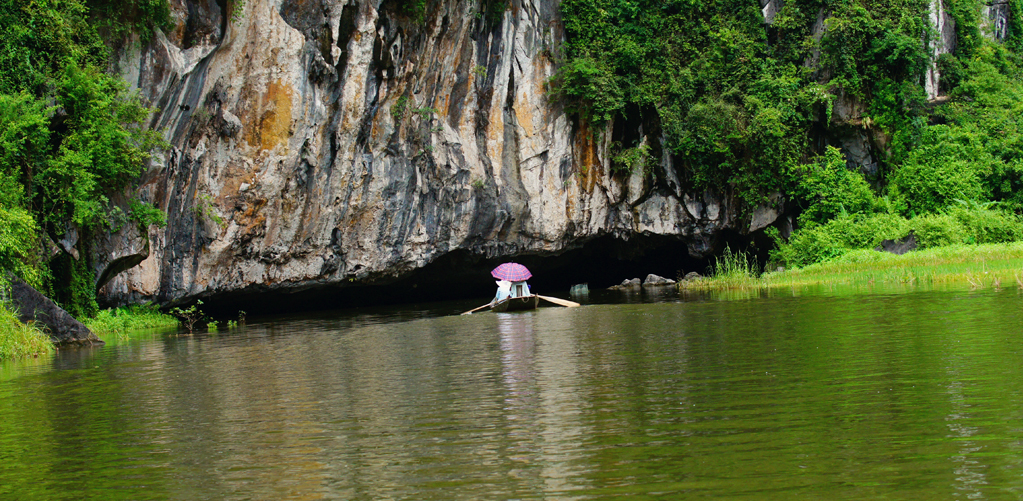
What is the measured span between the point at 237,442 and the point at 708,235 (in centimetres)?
2492

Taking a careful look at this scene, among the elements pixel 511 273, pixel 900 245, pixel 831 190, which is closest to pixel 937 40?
pixel 831 190

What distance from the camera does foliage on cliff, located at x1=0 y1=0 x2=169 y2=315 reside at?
51.4 feet

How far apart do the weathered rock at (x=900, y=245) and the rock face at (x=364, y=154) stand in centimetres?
466

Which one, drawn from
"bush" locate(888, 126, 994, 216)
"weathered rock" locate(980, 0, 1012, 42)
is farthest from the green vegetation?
"weathered rock" locate(980, 0, 1012, 42)

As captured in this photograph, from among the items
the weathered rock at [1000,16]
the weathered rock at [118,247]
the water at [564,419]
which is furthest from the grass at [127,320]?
the weathered rock at [1000,16]

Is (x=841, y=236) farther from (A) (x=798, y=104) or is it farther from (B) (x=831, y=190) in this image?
(A) (x=798, y=104)

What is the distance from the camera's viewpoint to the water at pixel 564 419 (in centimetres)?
416

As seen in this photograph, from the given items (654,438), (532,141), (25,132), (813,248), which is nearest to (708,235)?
(813,248)

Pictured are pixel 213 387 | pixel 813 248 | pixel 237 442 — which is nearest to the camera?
pixel 237 442

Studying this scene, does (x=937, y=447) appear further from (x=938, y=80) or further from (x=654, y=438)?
(x=938, y=80)

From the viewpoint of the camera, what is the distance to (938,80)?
97.2 feet

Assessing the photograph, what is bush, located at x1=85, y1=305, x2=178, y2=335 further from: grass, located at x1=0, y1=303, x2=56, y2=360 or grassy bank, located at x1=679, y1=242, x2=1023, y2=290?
grassy bank, located at x1=679, y1=242, x2=1023, y2=290

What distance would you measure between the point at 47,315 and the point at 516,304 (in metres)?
10.4

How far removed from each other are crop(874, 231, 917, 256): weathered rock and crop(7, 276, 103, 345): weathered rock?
22018mm
